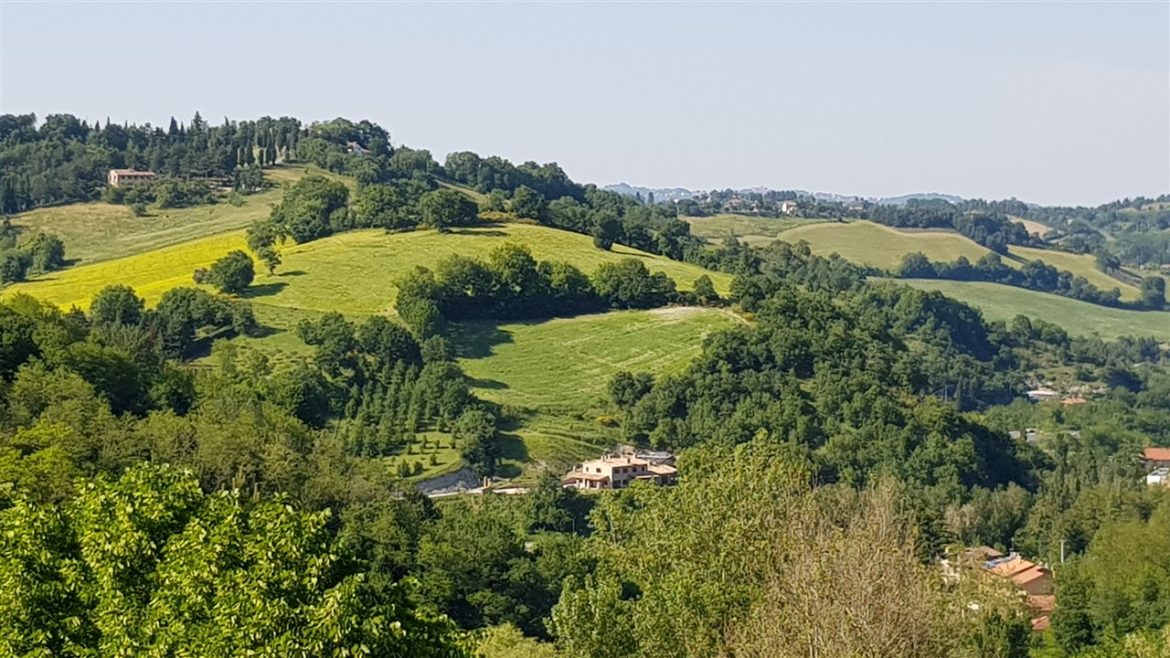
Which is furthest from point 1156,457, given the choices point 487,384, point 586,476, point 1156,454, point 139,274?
point 139,274

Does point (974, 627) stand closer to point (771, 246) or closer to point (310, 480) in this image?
point (310, 480)

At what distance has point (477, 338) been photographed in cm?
10594

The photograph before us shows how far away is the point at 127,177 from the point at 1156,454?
108 metres

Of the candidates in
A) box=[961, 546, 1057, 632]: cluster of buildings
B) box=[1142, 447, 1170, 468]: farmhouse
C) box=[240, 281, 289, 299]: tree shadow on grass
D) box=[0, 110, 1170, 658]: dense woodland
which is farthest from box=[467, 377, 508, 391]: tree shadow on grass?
box=[1142, 447, 1170, 468]: farmhouse

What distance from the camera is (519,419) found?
304 feet

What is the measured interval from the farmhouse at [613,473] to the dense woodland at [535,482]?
64.4 inches

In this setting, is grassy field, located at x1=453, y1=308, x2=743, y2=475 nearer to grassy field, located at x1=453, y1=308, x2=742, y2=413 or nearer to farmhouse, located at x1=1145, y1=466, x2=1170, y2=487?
grassy field, located at x1=453, y1=308, x2=742, y2=413

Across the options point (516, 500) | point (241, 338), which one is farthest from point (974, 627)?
point (241, 338)

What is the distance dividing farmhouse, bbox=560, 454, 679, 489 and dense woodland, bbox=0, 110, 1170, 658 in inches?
64.4

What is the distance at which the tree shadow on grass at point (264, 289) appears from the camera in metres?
107

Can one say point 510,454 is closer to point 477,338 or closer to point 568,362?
point 568,362

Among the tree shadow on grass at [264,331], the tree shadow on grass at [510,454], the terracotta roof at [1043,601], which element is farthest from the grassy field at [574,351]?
the terracotta roof at [1043,601]

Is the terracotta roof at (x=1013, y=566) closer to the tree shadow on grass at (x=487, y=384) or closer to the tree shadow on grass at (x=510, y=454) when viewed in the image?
the tree shadow on grass at (x=510, y=454)

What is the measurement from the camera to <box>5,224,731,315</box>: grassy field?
108 metres
